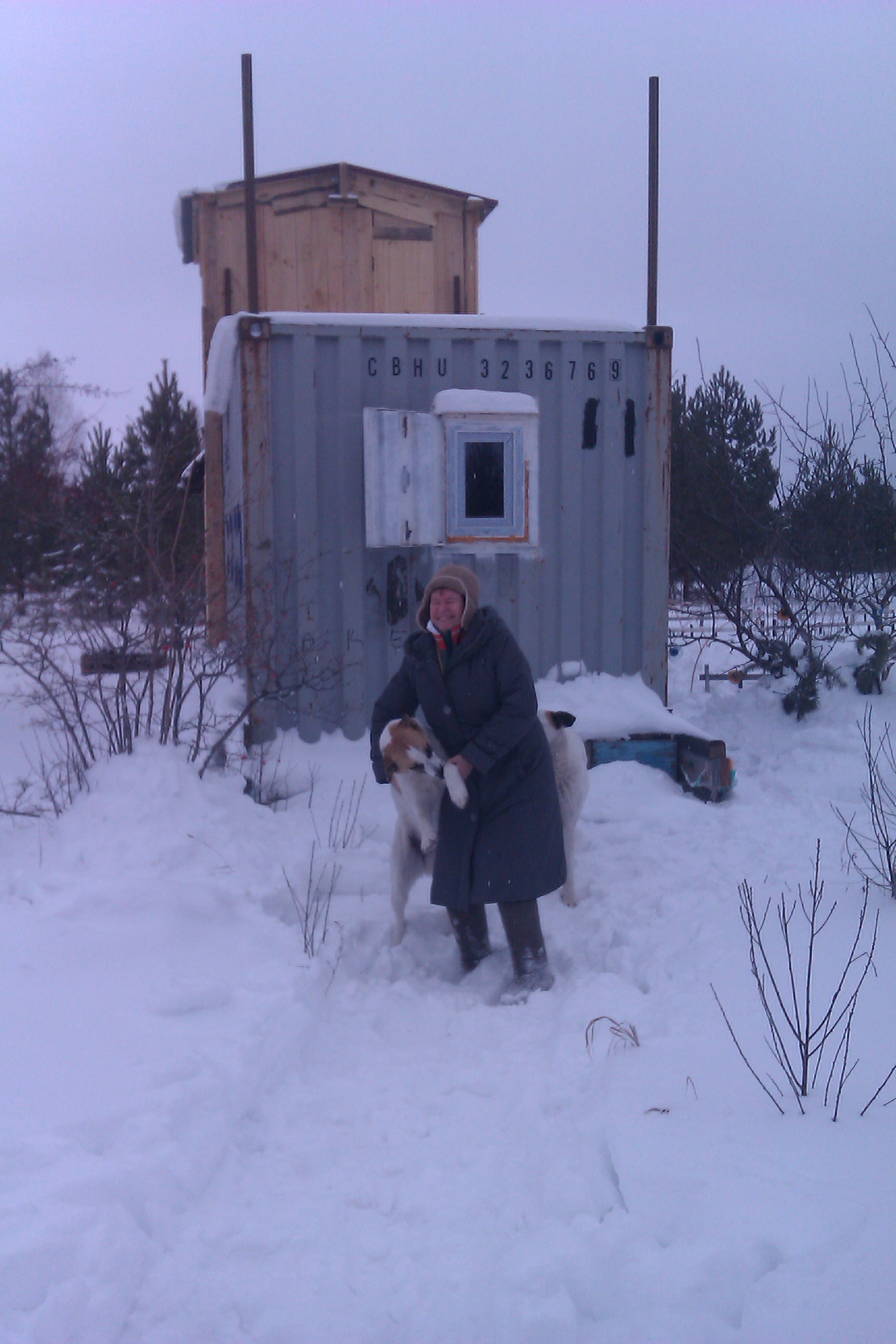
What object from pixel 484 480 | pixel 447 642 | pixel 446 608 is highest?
pixel 484 480

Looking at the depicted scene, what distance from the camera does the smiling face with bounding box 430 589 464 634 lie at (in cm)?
361

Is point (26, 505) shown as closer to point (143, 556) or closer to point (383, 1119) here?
point (143, 556)

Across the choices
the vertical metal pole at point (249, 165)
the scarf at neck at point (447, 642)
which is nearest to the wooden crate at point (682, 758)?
the scarf at neck at point (447, 642)

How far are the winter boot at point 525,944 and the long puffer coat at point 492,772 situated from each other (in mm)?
65

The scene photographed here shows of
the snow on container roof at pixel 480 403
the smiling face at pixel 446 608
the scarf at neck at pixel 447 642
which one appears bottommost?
the scarf at neck at pixel 447 642

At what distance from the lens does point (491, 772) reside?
3684 mm

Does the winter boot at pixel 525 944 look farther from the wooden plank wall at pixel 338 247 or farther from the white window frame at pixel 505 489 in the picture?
the wooden plank wall at pixel 338 247

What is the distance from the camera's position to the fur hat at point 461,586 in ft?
11.8

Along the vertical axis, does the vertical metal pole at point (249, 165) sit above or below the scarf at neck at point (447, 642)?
above

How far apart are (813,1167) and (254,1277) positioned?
1.23 m

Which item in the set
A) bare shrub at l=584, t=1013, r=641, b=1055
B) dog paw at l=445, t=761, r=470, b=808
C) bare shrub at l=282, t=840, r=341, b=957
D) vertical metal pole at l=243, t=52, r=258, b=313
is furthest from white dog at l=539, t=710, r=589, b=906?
vertical metal pole at l=243, t=52, r=258, b=313

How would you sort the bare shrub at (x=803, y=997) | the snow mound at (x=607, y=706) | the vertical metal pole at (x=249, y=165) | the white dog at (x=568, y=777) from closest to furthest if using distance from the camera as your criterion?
the bare shrub at (x=803, y=997) → the white dog at (x=568, y=777) → the snow mound at (x=607, y=706) → the vertical metal pole at (x=249, y=165)

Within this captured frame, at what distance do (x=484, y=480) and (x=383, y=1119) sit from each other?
4222 millimetres

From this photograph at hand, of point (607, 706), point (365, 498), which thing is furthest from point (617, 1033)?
point (365, 498)
